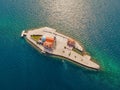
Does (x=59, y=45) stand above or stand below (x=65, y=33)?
below

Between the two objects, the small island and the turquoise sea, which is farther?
the small island

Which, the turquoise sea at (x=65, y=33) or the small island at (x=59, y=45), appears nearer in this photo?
the turquoise sea at (x=65, y=33)

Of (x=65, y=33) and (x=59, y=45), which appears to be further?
(x=65, y=33)

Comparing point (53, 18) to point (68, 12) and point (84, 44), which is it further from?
point (84, 44)

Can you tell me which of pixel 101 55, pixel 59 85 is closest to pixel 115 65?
pixel 101 55
